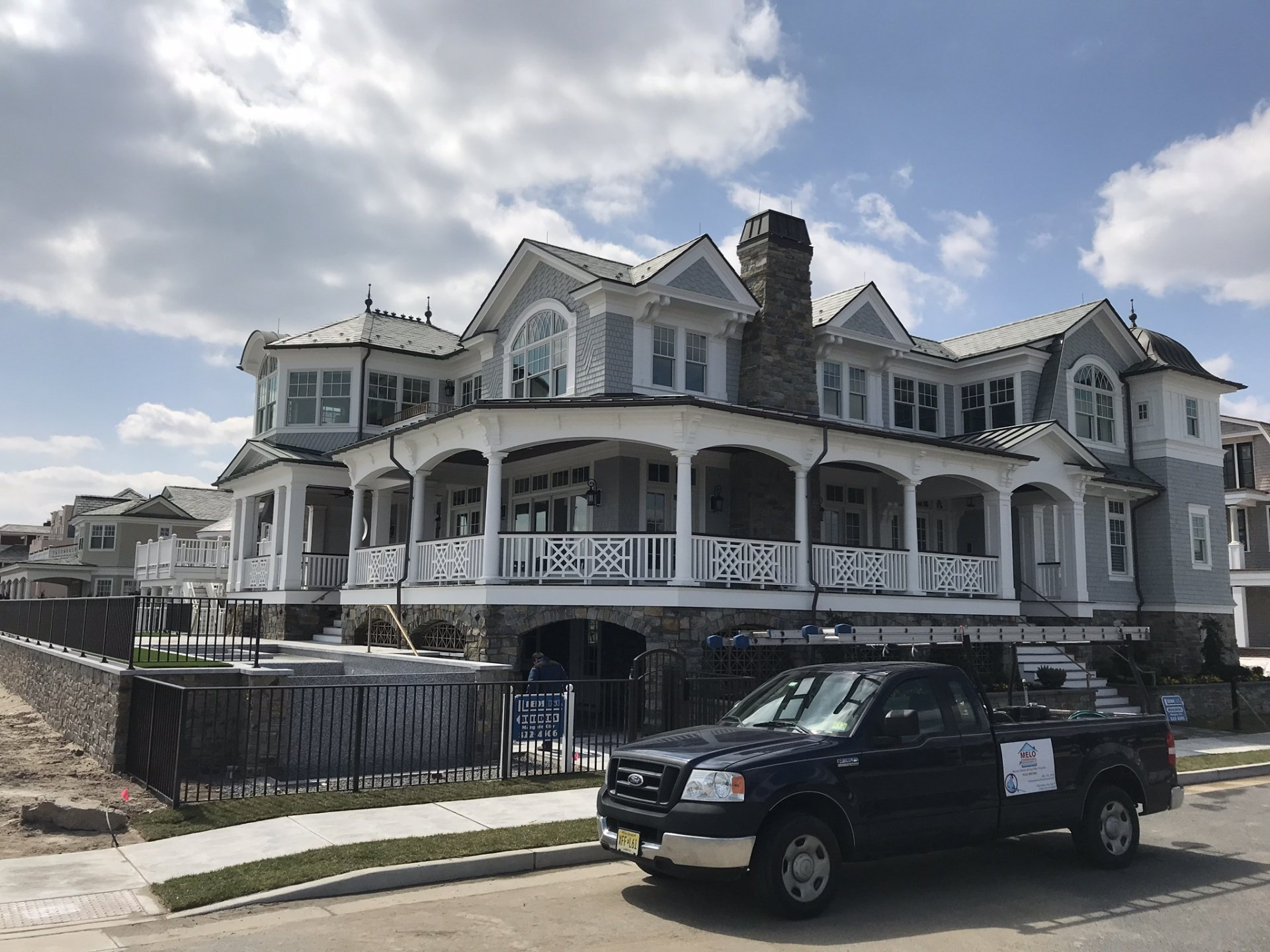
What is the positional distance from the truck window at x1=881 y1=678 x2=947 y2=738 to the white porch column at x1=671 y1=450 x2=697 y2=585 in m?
9.11

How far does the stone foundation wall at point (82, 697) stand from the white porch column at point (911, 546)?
578 inches

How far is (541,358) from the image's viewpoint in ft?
75.7

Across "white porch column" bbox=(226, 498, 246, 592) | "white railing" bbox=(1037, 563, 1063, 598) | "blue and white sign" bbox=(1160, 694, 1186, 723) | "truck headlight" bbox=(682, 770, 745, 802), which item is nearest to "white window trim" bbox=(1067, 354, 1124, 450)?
"white railing" bbox=(1037, 563, 1063, 598)

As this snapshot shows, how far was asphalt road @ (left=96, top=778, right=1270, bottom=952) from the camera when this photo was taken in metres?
6.78

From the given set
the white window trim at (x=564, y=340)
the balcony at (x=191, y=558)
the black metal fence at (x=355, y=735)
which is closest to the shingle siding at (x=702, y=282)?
the white window trim at (x=564, y=340)

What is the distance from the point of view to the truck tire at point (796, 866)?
718cm

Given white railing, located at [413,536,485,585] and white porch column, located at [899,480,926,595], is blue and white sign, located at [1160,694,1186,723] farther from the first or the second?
white railing, located at [413,536,485,585]

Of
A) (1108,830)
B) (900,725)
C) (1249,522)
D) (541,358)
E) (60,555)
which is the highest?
(541,358)

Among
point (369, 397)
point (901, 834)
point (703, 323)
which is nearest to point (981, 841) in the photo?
point (901, 834)

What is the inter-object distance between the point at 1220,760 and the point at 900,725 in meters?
11.8

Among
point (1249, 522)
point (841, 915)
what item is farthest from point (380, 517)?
point (1249, 522)

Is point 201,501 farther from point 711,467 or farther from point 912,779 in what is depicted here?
point 912,779

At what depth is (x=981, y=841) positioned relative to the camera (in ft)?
27.4

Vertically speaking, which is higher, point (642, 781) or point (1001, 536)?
point (1001, 536)
